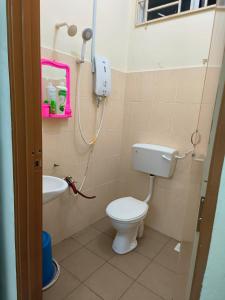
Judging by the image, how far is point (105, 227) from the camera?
2186 mm

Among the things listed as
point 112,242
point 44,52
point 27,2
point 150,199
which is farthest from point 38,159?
point 150,199

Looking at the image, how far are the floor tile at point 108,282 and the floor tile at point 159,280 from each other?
0.14m

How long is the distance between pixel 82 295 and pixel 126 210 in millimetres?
696

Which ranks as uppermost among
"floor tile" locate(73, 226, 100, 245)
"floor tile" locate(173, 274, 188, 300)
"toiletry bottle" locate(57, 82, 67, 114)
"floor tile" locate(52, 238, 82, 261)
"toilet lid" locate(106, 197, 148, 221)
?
"toiletry bottle" locate(57, 82, 67, 114)

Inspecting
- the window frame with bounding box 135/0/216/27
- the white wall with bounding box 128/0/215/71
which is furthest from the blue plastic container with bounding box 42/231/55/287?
the window frame with bounding box 135/0/216/27

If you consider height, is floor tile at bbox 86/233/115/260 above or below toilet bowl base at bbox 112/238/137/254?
below

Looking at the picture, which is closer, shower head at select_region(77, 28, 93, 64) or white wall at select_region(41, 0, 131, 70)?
white wall at select_region(41, 0, 131, 70)

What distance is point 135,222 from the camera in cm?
169

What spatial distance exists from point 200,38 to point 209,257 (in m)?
1.77

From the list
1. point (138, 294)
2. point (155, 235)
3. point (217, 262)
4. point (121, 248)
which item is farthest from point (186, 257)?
point (155, 235)

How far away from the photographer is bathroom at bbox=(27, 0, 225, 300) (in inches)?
59.6

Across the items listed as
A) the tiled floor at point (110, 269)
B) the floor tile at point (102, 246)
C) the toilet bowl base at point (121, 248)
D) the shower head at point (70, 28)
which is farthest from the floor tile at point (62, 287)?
the shower head at point (70, 28)

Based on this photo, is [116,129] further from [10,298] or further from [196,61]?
[10,298]

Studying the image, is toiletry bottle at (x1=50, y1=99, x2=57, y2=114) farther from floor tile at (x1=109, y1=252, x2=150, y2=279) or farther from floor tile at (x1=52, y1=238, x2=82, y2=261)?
floor tile at (x1=109, y1=252, x2=150, y2=279)
